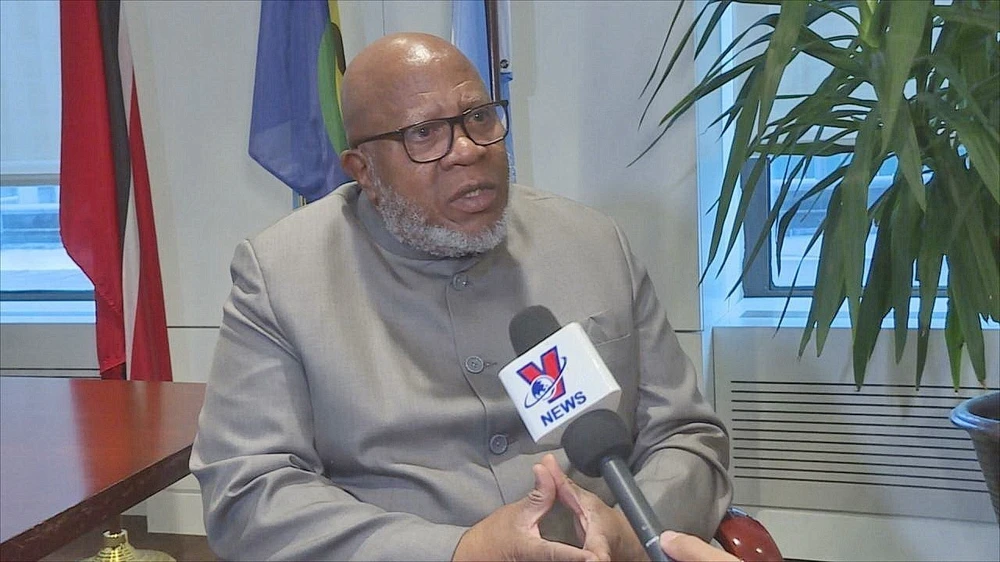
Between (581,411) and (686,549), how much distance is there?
0.51 feet

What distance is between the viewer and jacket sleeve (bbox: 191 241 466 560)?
1.61 meters

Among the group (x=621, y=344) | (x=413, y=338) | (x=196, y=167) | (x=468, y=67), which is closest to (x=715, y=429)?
(x=621, y=344)

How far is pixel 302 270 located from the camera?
1792 mm

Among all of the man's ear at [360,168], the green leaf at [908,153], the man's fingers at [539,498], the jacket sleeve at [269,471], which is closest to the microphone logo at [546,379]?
the man's fingers at [539,498]

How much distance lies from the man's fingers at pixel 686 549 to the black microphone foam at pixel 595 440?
8cm

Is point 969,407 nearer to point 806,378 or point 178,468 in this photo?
point 806,378

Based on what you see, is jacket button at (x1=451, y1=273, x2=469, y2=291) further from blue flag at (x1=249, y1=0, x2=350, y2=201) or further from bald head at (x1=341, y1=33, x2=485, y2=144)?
blue flag at (x1=249, y1=0, x2=350, y2=201)

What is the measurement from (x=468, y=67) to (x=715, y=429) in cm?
73

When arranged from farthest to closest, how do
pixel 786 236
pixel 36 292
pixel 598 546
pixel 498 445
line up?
pixel 36 292 → pixel 786 236 → pixel 498 445 → pixel 598 546

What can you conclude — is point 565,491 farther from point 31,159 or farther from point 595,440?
point 31,159

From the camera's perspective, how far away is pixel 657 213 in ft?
10.1

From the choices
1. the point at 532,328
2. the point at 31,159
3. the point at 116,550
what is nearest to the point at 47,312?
the point at 31,159

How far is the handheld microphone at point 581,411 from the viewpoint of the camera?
0.99 m

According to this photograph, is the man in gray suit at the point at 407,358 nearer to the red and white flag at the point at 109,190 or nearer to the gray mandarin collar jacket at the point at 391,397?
the gray mandarin collar jacket at the point at 391,397
